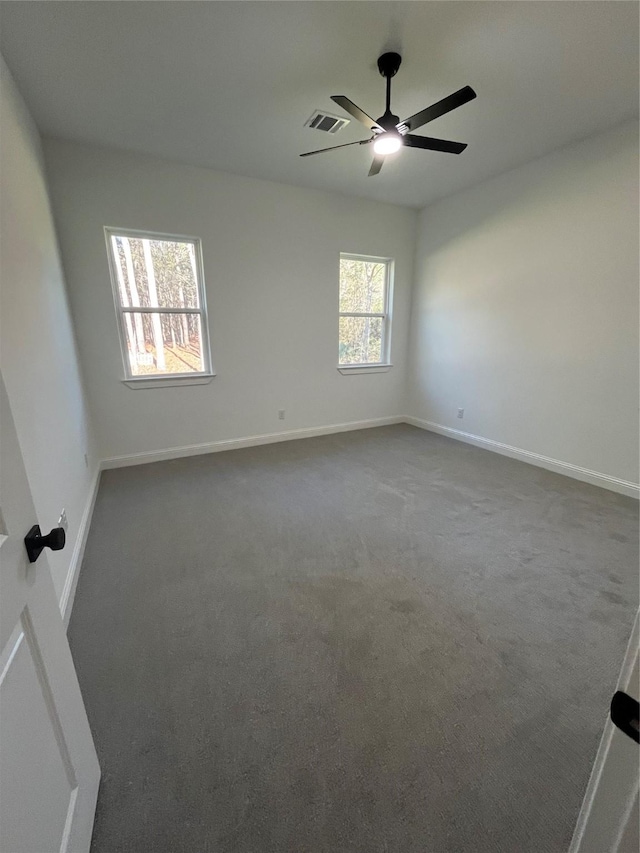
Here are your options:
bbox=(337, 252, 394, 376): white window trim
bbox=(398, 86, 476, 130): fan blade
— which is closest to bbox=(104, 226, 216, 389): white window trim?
bbox=(337, 252, 394, 376): white window trim

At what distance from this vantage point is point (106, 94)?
93.6 inches

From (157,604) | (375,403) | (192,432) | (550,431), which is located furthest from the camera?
(375,403)

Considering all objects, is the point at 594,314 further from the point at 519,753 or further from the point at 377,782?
the point at 377,782

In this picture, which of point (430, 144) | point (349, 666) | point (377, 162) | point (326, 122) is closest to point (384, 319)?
point (377, 162)

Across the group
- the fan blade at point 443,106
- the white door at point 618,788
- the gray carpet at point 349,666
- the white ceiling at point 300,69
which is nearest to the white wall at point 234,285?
the white ceiling at point 300,69

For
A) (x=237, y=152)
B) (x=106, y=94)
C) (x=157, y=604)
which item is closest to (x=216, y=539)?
(x=157, y=604)

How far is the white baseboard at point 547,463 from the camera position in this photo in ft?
10.2

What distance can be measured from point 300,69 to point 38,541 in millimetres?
Answer: 2878

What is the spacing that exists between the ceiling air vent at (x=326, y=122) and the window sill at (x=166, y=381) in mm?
2450

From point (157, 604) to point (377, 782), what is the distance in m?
1.30

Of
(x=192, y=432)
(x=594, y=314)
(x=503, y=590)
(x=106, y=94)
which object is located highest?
(x=106, y=94)

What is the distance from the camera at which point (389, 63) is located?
6.79ft

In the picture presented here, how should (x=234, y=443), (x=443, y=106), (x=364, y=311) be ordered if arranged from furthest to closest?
(x=364, y=311) → (x=234, y=443) → (x=443, y=106)

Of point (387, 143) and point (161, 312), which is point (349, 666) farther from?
point (161, 312)
